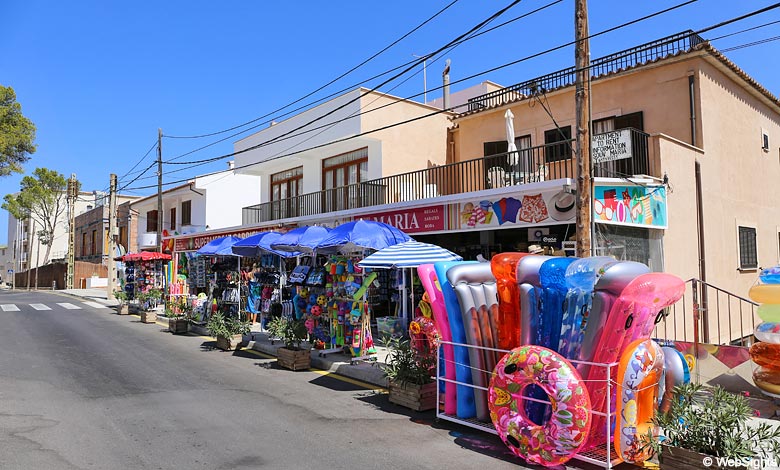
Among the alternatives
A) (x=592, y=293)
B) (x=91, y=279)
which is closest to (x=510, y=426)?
(x=592, y=293)

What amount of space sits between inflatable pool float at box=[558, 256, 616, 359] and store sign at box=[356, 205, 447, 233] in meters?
8.25

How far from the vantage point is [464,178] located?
15906 mm

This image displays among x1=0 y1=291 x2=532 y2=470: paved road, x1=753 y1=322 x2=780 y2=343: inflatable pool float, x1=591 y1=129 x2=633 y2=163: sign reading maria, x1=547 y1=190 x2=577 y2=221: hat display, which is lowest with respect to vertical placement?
x1=0 y1=291 x2=532 y2=470: paved road

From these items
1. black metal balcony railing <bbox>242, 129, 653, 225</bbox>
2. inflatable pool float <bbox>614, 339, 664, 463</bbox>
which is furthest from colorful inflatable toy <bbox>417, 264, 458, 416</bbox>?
black metal balcony railing <bbox>242, 129, 653, 225</bbox>

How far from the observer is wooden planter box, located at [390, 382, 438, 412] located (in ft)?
22.8

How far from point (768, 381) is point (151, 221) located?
39970 millimetres

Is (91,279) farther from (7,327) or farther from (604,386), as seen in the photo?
(604,386)

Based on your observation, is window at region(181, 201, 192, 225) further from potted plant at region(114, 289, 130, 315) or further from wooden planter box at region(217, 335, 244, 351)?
wooden planter box at region(217, 335, 244, 351)

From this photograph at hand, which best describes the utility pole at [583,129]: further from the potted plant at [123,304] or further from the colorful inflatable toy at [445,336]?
the potted plant at [123,304]

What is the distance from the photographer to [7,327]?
53.5ft

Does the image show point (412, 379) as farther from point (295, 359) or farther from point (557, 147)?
point (557, 147)

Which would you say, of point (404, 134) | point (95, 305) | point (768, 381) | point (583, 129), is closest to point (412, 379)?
point (768, 381)

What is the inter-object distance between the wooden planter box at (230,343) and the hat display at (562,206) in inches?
305

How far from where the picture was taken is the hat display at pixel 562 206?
415 inches
